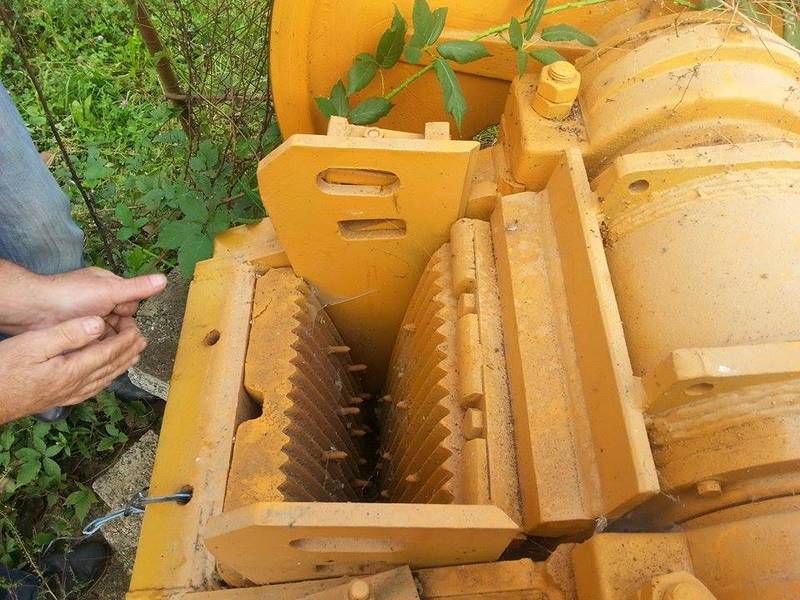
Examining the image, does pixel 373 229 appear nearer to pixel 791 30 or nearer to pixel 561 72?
pixel 561 72

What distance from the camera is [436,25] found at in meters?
1.69

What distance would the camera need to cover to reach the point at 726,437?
1.13m

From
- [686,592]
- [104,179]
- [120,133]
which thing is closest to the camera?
[686,592]

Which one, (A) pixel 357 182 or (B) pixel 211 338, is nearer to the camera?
(A) pixel 357 182

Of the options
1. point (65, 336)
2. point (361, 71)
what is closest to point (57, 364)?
point (65, 336)

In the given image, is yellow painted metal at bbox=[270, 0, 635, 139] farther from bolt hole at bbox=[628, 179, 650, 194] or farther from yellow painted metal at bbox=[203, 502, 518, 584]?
yellow painted metal at bbox=[203, 502, 518, 584]

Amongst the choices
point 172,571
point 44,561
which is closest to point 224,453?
point 172,571

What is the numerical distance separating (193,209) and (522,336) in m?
1.32

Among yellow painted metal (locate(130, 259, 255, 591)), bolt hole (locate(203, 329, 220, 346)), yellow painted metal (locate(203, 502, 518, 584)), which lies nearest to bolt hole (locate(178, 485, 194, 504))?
yellow painted metal (locate(130, 259, 255, 591))

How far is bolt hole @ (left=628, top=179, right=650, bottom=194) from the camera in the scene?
1407 millimetres

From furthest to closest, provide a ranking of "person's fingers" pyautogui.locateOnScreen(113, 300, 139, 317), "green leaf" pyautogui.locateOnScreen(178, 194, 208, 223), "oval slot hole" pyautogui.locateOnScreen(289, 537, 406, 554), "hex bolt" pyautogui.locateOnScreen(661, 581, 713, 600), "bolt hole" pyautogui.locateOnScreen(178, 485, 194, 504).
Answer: "green leaf" pyautogui.locateOnScreen(178, 194, 208, 223) < "person's fingers" pyautogui.locateOnScreen(113, 300, 139, 317) < "bolt hole" pyautogui.locateOnScreen(178, 485, 194, 504) < "oval slot hole" pyautogui.locateOnScreen(289, 537, 406, 554) < "hex bolt" pyautogui.locateOnScreen(661, 581, 713, 600)

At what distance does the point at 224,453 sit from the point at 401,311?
0.83 metres

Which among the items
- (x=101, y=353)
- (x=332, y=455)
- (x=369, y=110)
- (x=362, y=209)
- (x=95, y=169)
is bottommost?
(x=332, y=455)

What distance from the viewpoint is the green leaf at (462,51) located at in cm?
173
